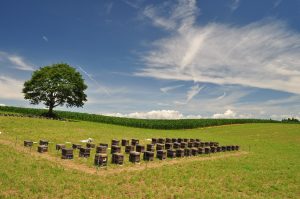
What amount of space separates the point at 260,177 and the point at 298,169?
258 inches

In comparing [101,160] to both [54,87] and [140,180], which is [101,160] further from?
[54,87]

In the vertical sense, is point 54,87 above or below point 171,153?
above

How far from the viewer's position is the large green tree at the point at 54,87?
71500mm

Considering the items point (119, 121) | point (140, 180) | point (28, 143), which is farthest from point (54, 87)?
point (140, 180)

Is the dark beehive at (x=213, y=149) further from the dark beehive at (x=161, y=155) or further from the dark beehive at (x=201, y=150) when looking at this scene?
the dark beehive at (x=161, y=155)

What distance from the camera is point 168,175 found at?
21.2 meters

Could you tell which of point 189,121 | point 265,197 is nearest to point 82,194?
point 265,197

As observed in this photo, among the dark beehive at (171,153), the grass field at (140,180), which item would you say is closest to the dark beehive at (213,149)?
the dark beehive at (171,153)

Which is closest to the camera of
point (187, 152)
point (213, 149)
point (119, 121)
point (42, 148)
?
point (42, 148)

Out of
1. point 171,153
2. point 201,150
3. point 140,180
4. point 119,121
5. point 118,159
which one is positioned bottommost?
point 140,180

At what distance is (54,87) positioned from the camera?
70938 mm

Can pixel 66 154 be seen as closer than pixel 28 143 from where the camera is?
Yes

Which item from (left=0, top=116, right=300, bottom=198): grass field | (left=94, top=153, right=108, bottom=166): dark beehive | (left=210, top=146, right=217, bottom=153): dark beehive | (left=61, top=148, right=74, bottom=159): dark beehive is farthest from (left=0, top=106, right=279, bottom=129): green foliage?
(left=94, top=153, right=108, bottom=166): dark beehive

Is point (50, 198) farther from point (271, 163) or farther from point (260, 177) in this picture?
point (271, 163)
